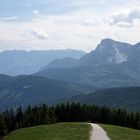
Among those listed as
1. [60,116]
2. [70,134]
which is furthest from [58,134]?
[60,116]

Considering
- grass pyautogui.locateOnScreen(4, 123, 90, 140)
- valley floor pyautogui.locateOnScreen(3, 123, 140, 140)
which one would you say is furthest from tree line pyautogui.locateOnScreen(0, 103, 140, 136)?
valley floor pyautogui.locateOnScreen(3, 123, 140, 140)

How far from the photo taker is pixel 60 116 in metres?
147

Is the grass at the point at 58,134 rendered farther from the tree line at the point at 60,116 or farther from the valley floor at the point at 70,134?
the tree line at the point at 60,116

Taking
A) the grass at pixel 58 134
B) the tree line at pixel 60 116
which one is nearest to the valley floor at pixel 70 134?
the grass at pixel 58 134

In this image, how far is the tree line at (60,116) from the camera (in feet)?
414

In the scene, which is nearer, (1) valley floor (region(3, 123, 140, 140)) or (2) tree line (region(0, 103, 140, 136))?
(1) valley floor (region(3, 123, 140, 140))

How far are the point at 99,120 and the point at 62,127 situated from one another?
61794mm

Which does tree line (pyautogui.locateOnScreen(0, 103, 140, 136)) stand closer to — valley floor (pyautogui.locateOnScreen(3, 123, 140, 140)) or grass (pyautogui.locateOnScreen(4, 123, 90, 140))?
grass (pyautogui.locateOnScreen(4, 123, 90, 140))

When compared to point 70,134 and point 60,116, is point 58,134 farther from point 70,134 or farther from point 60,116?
point 60,116

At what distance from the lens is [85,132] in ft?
255

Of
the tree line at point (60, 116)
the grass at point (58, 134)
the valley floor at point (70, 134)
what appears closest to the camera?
the valley floor at point (70, 134)

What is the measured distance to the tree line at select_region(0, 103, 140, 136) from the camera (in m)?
126

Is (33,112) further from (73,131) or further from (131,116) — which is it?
(73,131)

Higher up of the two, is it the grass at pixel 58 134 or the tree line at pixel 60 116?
the grass at pixel 58 134
